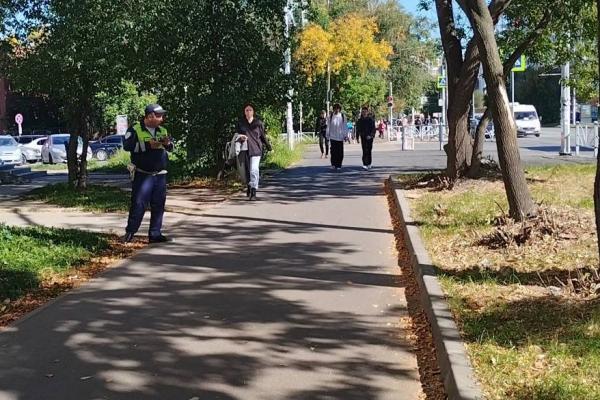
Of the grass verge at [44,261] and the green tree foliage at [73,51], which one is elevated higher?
the green tree foliage at [73,51]

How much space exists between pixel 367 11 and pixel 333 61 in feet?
54.9

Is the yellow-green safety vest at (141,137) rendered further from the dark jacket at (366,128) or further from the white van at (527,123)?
the white van at (527,123)

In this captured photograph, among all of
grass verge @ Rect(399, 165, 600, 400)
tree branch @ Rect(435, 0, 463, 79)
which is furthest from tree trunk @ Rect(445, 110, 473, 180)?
grass verge @ Rect(399, 165, 600, 400)

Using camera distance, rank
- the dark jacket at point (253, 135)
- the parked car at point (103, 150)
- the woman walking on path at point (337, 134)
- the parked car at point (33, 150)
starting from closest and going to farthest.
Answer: the dark jacket at point (253, 135)
the woman walking on path at point (337, 134)
the parked car at point (103, 150)
the parked car at point (33, 150)

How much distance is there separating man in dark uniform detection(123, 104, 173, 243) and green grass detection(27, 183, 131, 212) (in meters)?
3.37

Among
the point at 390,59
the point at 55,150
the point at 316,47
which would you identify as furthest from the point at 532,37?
the point at 390,59

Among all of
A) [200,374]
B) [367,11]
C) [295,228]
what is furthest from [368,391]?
[367,11]

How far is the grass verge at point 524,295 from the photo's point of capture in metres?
4.02

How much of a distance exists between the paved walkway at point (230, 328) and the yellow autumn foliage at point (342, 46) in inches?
1413

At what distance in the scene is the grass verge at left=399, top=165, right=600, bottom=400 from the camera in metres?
4.02

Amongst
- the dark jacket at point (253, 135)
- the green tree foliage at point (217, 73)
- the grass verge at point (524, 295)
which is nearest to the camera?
the grass verge at point (524, 295)

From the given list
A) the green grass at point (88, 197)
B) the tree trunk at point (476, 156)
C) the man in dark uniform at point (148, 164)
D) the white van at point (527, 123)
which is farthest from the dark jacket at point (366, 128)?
the white van at point (527, 123)

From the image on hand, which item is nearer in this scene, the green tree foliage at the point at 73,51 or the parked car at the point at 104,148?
the green tree foliage at the point at 73,51

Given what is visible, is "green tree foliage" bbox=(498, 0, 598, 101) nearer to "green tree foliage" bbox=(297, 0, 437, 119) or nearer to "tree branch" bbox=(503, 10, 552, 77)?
"tree branch" bbox=(503, 10, 552, 77)
